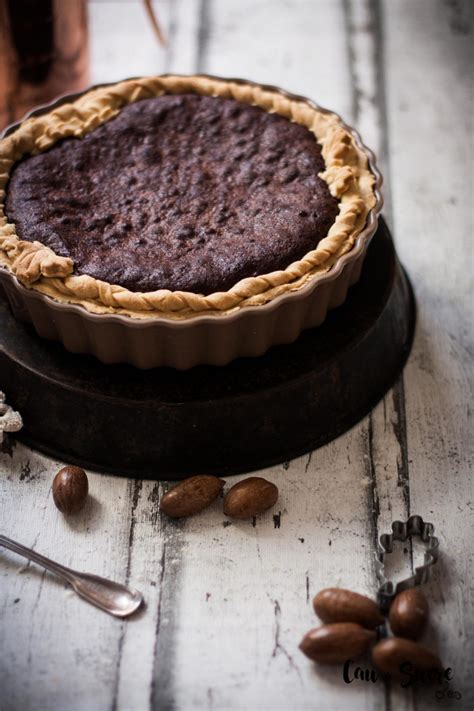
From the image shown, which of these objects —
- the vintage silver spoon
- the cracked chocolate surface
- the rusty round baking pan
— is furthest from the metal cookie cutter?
the cracked chocolate surface

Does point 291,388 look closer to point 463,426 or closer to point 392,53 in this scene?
point 463,426

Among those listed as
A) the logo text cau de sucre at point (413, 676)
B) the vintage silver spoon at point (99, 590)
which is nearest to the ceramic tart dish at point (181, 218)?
the vintage silver spoon at point (99, 590)

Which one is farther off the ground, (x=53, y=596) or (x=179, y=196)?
(x=179, y=196)

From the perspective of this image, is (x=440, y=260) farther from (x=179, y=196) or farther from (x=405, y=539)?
(x=405, y=539)

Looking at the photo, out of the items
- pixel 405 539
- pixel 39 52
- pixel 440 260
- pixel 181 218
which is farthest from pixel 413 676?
pixel 39 52

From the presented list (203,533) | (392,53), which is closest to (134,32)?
(392,53)

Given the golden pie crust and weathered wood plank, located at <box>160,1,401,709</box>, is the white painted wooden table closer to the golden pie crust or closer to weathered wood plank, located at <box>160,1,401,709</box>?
weathered wood plank, located at <box>160,1,401,709</box>

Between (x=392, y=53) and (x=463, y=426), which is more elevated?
(x=392, y=53)

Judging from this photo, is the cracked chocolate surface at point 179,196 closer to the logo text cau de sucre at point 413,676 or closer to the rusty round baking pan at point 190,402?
the rusty round baking pan at point 190,402
